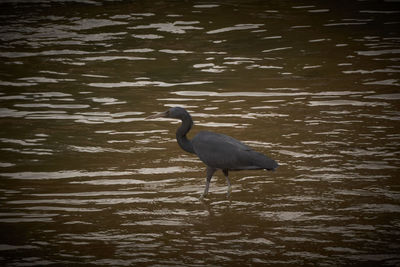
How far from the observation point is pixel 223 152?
862 centimetres

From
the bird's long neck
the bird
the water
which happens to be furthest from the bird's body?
the water

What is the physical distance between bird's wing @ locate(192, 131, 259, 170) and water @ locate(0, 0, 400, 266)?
1.54ft

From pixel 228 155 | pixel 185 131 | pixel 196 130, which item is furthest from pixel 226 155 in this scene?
pixel 196 130

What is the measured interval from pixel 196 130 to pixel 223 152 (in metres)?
2.98

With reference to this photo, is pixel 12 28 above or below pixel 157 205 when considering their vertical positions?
above

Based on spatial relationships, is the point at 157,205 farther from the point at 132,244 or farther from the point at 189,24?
the point at 189,24

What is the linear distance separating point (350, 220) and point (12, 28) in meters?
13.0

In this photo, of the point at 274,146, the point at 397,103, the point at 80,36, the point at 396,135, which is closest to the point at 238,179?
the point at 274,146

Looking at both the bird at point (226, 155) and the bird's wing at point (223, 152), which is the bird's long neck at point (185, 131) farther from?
the bird's wing at point (223, 152)

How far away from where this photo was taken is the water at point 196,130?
7625 mm

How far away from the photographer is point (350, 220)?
7984 millimetres

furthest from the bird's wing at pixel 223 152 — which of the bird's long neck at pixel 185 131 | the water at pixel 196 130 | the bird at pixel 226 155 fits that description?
the water at pixel 196 130

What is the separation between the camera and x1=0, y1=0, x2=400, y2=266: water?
25.0ft

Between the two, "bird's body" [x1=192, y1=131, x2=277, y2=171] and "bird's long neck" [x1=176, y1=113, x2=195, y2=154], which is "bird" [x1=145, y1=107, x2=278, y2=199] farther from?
"bird's long neck" [x1=176, y1=113, x2=195, y2=154]
